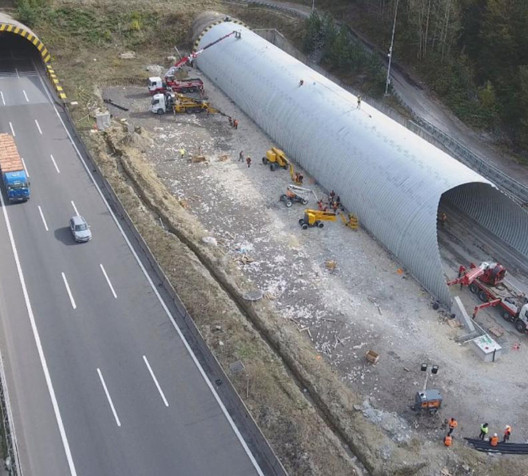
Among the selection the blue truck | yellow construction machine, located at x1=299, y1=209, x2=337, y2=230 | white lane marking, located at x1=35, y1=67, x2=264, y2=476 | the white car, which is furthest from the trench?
yellow construction machine, located at x1=299, y1=209, x2=337, y2=230

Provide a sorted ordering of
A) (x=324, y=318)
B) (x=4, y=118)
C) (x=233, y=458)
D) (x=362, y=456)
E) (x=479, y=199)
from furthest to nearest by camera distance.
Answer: (x=4, y=118) → (x=479, y=199) → (x=324, y=318) → (x=362, y=456) → (x=233, y=458)

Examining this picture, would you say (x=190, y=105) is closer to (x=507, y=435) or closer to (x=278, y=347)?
(x=278, y=347)

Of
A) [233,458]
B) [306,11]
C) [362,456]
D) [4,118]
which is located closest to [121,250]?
[233,458]

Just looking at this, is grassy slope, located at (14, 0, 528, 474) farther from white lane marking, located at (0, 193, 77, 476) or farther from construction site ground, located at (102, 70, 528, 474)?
white lane marking, located at (0, 193, 77, 476)

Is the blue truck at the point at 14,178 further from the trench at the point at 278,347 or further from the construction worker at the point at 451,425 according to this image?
the construction worker at the point at 451,425

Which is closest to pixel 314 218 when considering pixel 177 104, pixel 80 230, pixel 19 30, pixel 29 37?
pixel 80 230

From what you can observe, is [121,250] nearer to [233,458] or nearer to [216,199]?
[216,199]

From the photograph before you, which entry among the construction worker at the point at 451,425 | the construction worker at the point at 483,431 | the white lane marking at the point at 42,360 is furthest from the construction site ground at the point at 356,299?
the white lane marking at the point at 42,360
